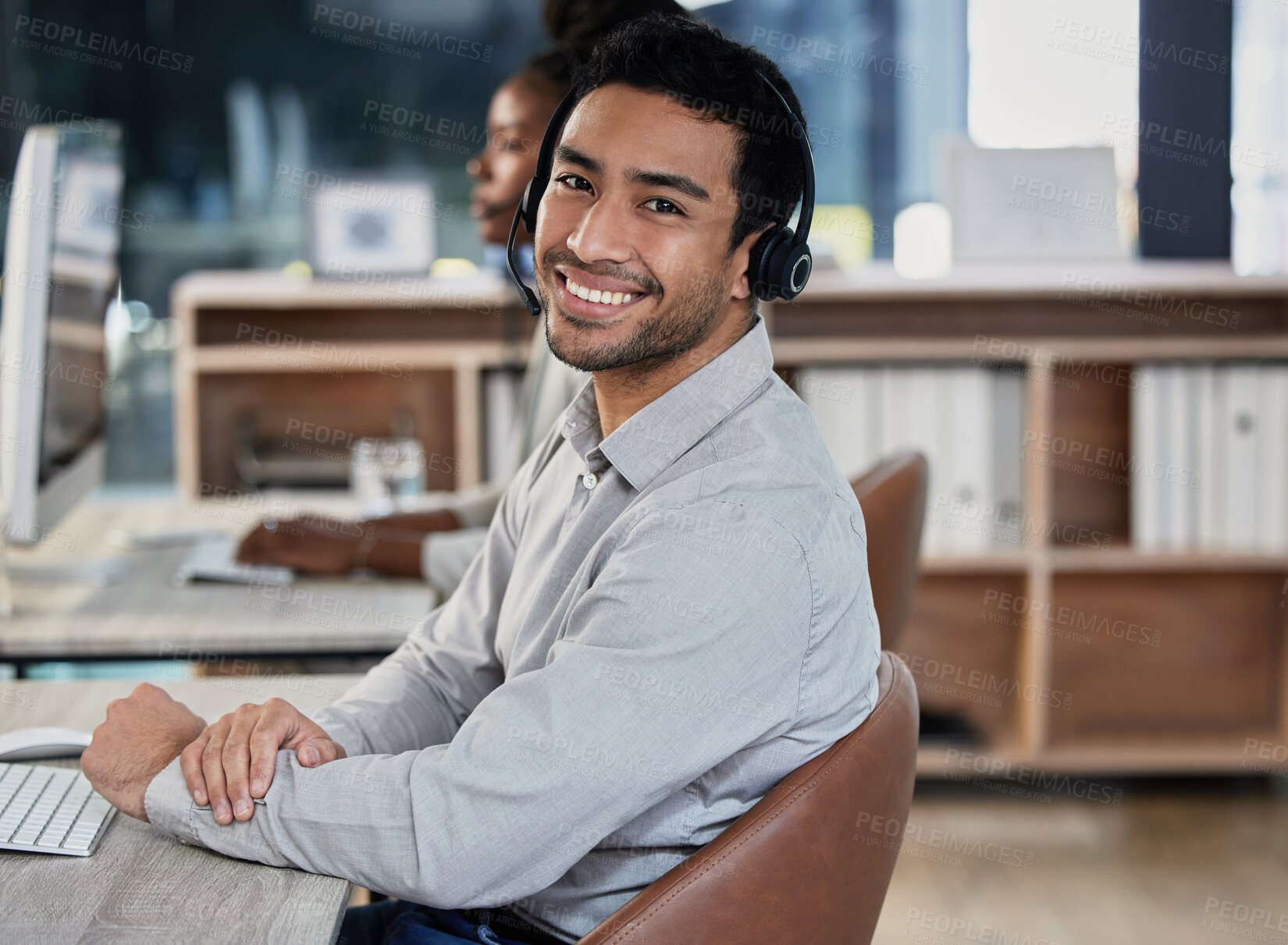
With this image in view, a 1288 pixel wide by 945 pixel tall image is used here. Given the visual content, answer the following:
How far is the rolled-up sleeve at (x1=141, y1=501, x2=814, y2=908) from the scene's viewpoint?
3.20 ft

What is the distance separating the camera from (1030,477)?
9.77ft

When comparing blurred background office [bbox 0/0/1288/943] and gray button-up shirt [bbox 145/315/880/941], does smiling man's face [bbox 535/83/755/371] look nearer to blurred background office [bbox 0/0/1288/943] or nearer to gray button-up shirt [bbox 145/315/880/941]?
gray button-up shirt [bbox 145/315/880/941]

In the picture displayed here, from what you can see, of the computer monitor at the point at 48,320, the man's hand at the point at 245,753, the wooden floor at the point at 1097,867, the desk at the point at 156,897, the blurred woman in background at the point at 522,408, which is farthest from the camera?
the wooden floor at the point at 1097,867

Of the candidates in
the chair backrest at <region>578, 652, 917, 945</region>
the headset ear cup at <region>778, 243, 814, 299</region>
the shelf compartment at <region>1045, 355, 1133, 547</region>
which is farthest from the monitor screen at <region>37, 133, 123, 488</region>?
the shelf compartment at <region>1045, 355, 1133, 547</region>

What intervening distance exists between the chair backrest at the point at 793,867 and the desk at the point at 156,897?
0.71 feet

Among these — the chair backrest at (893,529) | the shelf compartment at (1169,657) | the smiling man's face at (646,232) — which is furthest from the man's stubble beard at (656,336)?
the shelf compartment at (1169,657)

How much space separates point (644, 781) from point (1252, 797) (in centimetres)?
251

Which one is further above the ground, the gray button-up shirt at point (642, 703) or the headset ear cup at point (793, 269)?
the headset ear cup at point (793, 269)

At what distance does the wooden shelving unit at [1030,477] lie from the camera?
2969 millimetres

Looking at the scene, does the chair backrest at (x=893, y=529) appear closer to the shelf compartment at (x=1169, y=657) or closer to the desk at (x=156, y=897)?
the desk at (x=156, y=897)

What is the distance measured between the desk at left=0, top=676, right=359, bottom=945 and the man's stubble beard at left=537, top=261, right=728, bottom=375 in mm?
518

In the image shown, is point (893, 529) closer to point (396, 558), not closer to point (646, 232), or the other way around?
point (646, 232)

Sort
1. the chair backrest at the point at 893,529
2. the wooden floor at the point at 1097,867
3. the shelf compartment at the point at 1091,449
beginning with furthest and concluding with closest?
1. the shelf compartment at the point at 1091,449
2. the wooden floor at the point at 1097,867
3. the chair backrest at the point at 893,529

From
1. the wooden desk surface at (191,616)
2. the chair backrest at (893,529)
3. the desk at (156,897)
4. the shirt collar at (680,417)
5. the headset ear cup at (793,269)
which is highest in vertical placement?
the headset ear cup at (793,269)
